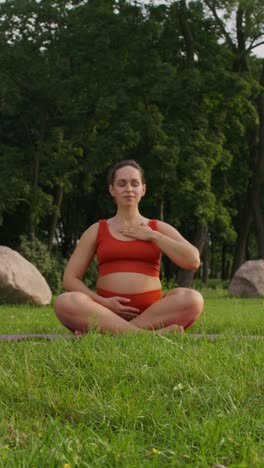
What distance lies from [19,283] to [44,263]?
5897 mm

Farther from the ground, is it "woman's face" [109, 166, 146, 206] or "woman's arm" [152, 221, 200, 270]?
"woman's face" [109, 166, 146, 206]

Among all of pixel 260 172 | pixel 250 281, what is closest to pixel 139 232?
pixel 250 281

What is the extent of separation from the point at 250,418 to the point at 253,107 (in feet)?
73.8

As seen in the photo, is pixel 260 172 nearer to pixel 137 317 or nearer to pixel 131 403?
pixel 137 317

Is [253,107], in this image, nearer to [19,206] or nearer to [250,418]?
[19,206]

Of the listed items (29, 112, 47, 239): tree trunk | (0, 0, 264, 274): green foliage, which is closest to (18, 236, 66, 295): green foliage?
(0, 0, 264, 274): green foliage

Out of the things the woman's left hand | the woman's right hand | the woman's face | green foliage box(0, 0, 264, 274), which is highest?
green foliage box(0, 0, 264, 274)

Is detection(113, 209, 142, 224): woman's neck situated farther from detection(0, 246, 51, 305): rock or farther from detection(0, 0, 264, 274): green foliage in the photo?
detection(0, 0, 264, 274): green foliage

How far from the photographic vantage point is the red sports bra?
6328 mm

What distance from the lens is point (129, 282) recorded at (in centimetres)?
630

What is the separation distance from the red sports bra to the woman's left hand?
0.37 feet

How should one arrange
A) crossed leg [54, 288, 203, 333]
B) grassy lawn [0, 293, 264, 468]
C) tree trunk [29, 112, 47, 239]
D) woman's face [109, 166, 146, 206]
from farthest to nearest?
tree trunk [29, 112, 47, 239]
woman's face [109, 166, 146, 206]
crossed leg [54, 288, 203, 333]
grassy lawn [0, 293, 264, 468]

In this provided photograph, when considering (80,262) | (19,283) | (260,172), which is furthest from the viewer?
Answer: (260,172)

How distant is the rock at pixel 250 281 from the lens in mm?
20016
